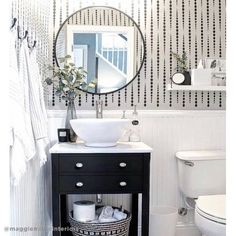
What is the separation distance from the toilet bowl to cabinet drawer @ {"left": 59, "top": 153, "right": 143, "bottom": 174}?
1.45ft

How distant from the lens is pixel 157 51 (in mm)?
2629

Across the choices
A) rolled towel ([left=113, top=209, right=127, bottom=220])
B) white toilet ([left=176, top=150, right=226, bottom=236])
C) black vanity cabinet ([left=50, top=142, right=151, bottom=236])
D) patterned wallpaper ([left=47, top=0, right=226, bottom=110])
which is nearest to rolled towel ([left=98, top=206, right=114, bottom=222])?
rolled towel ([left=113, top=209, right=127, bottom=220])

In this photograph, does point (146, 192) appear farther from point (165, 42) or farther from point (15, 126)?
point (165, 42)

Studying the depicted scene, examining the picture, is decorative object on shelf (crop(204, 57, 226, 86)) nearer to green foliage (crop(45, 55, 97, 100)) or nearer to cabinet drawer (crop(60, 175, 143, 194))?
green foliage (crop(45, 55, 97, 100))

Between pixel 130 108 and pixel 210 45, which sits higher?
pixel 210 45

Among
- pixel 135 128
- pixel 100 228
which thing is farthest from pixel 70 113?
pixel 100 228

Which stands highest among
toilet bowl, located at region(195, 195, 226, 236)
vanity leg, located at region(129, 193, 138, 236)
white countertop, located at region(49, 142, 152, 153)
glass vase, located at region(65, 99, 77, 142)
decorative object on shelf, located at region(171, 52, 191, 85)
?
decorative object on shelf, located at region(171, 52, 191, 85)

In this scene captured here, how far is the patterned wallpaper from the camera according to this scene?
8.52ft

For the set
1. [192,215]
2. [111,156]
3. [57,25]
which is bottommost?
[192,215]

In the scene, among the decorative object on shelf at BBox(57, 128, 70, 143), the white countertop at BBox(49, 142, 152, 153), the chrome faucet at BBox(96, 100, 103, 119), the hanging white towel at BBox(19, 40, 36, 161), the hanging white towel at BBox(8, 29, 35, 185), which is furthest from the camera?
the chrome faucet at BBox(96, 100, 103, 119)

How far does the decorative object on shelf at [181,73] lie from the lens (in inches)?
101

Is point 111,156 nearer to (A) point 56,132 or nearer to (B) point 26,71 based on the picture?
(A) point 56,132
